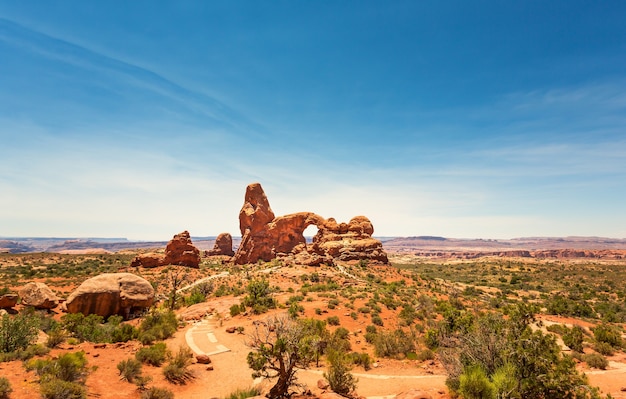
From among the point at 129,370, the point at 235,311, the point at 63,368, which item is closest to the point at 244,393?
the point at 129,370

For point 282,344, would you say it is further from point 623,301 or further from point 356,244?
point 623,301

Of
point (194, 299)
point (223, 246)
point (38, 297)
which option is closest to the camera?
point (38, 297)

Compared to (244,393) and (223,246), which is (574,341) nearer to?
(244,393)

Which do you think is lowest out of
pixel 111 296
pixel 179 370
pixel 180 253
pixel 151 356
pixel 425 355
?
pixel 425 355

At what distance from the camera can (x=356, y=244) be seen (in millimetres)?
51469

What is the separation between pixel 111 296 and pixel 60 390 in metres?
16.2

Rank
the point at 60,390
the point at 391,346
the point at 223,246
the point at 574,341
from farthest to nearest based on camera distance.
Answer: the point at 223,246 → the point at 574,341 → the point at 391,346 → the point at 60,390

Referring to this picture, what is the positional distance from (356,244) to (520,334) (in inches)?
1634

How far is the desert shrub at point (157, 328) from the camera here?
1620 cm

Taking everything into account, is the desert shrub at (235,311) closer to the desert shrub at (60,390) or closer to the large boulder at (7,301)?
the desert shrub at (60,390)

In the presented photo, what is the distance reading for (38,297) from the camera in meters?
22.8

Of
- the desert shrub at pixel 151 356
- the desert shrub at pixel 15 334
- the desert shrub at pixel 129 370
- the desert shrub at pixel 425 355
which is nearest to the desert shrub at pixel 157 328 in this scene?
the desert shrub at pixel 151 356

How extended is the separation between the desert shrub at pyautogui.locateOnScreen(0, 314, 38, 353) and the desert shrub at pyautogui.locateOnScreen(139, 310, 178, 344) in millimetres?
4655

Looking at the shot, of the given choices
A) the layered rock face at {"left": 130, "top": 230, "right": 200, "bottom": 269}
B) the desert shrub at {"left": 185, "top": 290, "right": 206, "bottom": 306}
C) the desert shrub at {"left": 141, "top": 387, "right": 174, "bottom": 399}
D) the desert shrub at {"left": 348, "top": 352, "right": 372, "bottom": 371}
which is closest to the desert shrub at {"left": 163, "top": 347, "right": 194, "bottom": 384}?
the desert shrub at {"left": 141, "top": 387, "right": 174, "bottom": 399}
